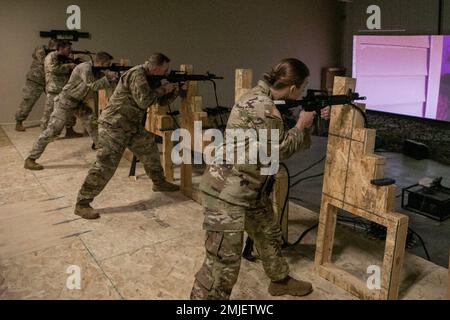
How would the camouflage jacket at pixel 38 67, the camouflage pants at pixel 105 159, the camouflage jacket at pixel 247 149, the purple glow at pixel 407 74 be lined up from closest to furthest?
the camouflage jacket at pixel 247 149 < the camouflage pants at pixel 105 159 < the camouflage jacket at pixel 38 67 < the purple glow at pixel 407 74

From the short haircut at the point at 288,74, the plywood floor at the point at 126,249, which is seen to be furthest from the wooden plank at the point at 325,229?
the short haircut at the point at 288,74

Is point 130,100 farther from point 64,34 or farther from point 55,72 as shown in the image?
point 64,34

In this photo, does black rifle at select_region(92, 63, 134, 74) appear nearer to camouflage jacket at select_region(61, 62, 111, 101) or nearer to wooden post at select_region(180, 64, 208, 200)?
camouflage jacket at select_region(61, 62, 111, 101)

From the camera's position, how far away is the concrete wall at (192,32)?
23.8 feet

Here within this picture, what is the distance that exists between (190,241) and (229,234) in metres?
1.23

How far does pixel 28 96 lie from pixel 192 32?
3582 millimetres

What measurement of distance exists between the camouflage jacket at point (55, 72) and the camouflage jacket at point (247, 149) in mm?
4514

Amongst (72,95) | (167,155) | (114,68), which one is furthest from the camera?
(72,95)

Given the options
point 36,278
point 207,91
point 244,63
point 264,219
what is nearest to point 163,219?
point 36,278

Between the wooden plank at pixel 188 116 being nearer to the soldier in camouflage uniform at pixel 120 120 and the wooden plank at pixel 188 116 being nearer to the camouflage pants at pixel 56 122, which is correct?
the soldier in camouflage uniform at pixel 120 120

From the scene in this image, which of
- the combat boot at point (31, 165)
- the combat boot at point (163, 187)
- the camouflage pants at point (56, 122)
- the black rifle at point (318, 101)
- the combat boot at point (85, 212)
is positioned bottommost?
the combat boot at point (85, 212)

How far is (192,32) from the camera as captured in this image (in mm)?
8656

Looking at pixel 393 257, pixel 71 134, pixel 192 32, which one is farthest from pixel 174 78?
pixel 192 32
